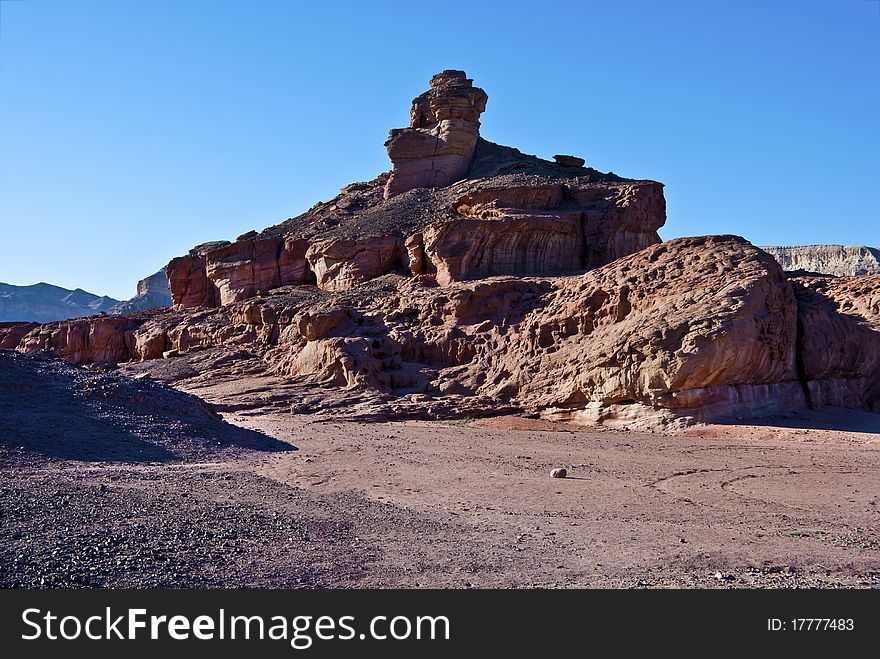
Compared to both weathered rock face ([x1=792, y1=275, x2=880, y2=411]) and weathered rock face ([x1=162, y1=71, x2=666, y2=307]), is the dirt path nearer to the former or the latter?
weathered rock face ([x1=792, y1=275, x2=880, y2=411])

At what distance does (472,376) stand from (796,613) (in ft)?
81.0

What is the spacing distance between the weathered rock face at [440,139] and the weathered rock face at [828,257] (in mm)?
66228

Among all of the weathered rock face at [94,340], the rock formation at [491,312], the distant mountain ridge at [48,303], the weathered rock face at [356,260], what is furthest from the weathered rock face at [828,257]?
the distant mountain ridge at [48,303]

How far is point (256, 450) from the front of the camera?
58.4 feet

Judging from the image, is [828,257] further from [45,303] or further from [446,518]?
[45,303]

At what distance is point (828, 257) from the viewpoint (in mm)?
106688

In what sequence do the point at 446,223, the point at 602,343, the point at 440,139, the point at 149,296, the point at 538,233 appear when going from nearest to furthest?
the point at 602,343 < the point at 446,223 < the point at 538,233 < the point at 440,139 < the point at 149,296

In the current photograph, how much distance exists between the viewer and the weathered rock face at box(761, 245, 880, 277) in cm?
10269

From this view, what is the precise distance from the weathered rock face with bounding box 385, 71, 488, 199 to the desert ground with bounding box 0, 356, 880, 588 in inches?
1297

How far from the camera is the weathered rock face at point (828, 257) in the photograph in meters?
103

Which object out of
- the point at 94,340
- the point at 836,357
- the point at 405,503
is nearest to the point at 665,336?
the point at 836,357

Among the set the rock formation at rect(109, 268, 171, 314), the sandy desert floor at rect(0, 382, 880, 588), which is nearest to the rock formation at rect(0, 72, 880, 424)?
the sandy desert floor at rect(0, 382, 880, 588)

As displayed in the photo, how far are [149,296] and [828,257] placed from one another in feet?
357

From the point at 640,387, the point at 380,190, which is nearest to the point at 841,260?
the point at 380,190
